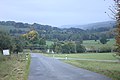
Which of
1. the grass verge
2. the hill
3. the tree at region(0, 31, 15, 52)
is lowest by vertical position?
the grass verge

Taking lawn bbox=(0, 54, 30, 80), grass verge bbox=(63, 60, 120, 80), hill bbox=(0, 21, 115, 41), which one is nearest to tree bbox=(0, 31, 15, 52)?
lawn bbox=(0, 54, 30, 80)

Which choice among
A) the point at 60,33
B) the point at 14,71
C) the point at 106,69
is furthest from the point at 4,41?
the point at 60,33

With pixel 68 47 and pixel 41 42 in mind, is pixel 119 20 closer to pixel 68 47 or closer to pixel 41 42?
pixel 68 47

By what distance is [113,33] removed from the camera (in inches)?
599

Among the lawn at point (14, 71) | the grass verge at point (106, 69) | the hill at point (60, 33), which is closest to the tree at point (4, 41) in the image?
the lawn at point (14, 71)

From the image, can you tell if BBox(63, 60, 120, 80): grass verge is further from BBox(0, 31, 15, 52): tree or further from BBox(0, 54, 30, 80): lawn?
BBox(0, 31, 15, 52): tree

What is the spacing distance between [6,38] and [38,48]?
290 feet

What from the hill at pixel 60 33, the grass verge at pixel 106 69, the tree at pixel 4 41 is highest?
the hill at pixel 60 33

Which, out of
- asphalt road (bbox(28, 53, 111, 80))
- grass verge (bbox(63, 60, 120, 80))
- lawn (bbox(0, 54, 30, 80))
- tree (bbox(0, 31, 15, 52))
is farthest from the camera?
tree (bbox(0, 31, 15, 52))

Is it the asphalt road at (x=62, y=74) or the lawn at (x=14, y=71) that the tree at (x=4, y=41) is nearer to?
the lawn at (x=14, y=71)

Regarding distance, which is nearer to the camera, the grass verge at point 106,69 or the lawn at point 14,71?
the grass verge at point 106,69

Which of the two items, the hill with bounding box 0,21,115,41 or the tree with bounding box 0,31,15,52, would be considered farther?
the hill with bounding box 0,21,115,41

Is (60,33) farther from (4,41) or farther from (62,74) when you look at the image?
(62,74)

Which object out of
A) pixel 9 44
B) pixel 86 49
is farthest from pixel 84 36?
pixel 9 44
